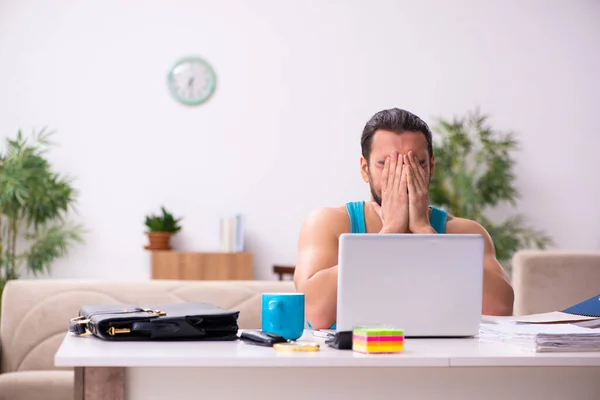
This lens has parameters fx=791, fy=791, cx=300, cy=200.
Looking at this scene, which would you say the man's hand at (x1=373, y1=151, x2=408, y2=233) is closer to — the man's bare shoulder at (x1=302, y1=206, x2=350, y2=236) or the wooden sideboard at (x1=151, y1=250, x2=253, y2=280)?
the man's bare shoulder at (x1=302, y1=206, x2=350, y2=236)

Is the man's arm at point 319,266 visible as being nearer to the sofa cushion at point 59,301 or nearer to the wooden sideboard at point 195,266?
the sofa cushion at point 59,301

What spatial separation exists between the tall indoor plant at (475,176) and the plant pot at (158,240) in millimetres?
2128

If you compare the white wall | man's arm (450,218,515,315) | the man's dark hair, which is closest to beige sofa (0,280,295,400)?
the man's dark hair

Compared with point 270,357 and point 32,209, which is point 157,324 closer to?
point 270,357

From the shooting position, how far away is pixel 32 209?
5.93 metres

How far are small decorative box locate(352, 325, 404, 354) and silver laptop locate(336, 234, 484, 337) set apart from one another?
145mm

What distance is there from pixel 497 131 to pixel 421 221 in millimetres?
4888

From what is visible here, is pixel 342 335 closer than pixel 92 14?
Yes

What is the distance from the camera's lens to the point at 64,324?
10.4 ft

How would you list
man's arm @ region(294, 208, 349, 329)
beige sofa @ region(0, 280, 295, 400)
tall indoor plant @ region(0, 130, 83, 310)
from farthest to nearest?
1. tall indoor plant @ region(0, 130, 83, 310)
2. beige sofa @ region(0, 280, 295, 400)
3. man's arm @ region(294, 208, 349, 329)

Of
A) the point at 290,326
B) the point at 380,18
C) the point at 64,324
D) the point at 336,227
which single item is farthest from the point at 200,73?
the point at 290,326

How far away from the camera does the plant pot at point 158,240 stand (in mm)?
6160

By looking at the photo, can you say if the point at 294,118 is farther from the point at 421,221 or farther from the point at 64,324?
the point at 421,221

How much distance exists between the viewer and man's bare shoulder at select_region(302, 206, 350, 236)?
220 cm
